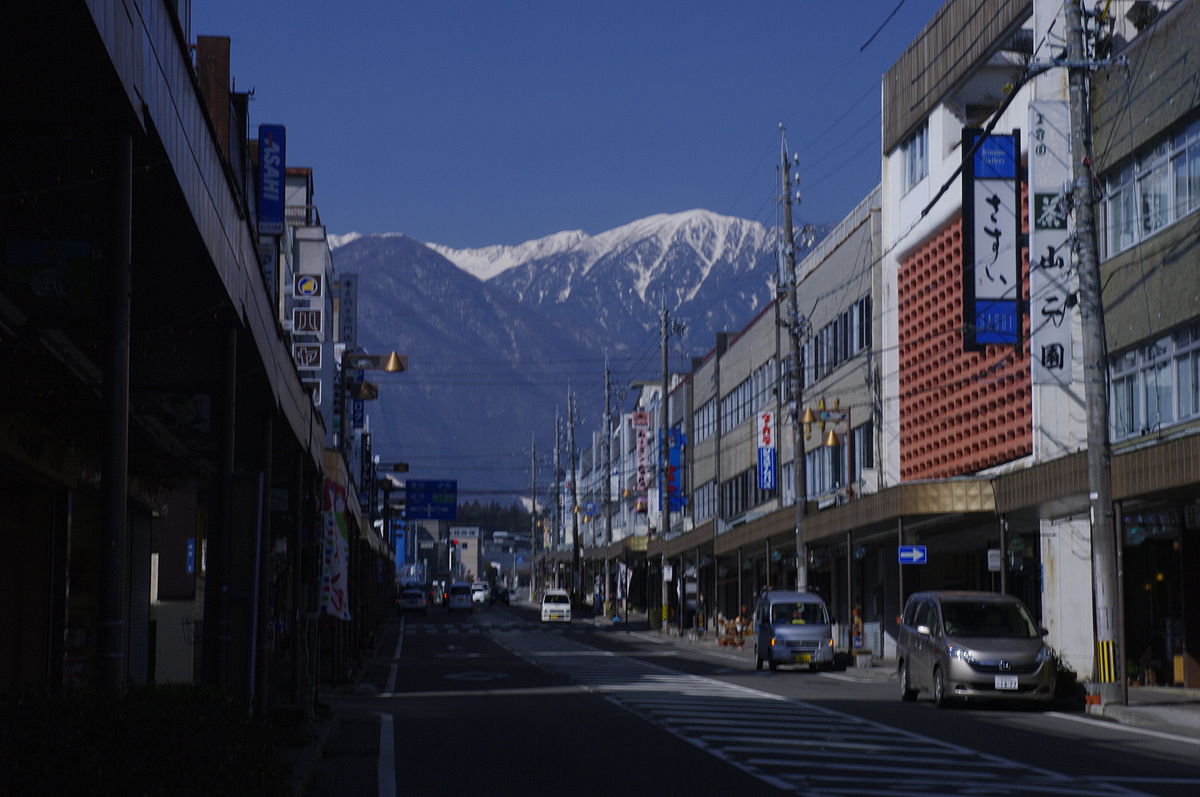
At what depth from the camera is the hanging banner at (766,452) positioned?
6316cm

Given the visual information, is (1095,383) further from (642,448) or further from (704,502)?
(642,448)

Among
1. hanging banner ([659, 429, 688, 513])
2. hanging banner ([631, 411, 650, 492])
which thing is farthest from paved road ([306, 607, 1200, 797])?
hanging banner ([631, 411, 650, 492])

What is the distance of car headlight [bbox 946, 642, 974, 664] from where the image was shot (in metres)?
26.3

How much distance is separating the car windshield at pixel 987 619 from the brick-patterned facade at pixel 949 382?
10.9 m

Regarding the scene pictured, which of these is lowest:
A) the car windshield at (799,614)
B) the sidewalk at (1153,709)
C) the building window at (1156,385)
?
the sidewalk at (1153,709)

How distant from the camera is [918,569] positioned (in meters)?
50.6

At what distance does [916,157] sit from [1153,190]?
17332 mm

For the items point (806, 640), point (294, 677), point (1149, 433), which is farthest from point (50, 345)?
point (806, 640)

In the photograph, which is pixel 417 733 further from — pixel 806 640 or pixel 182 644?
pixel 806 640

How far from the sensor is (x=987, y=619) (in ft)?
91.0

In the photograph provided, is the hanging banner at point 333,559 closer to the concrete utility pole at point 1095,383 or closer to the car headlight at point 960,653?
the car headlight at point 960,653

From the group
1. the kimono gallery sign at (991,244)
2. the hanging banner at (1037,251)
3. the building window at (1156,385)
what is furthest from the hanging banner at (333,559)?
the kimono gallery sign at (991,244)

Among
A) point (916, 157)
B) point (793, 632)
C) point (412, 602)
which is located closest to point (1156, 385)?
point (793, 632)

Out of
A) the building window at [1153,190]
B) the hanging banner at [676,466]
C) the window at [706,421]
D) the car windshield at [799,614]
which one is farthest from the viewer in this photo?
the hanging banner at [676,466]
